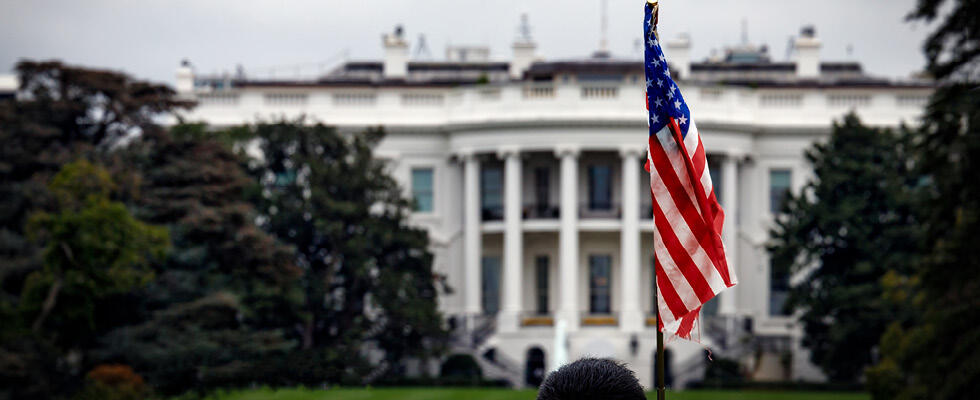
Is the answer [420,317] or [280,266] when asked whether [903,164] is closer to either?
[420,317]

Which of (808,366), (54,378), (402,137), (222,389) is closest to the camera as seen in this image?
(54,378)

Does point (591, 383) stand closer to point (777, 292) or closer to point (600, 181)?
point (600, 181)

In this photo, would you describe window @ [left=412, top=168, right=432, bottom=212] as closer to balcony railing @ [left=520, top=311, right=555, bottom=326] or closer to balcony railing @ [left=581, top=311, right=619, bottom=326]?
balcony railing @ [left=520, top=311, right=555, bottom=326]

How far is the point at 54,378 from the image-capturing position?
36.6m

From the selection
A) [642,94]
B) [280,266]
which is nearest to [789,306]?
[642,94]

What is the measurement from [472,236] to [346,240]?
9015 mm

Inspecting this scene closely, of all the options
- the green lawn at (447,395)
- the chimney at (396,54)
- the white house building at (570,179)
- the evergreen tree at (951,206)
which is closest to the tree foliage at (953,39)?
the evergreen tree at (951,206)

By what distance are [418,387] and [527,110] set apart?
1224cm

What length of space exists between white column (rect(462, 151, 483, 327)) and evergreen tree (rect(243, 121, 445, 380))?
253 inches

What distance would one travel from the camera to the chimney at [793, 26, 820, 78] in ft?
216

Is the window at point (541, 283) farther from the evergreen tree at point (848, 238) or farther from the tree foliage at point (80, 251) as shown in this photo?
the tree foliage at point (80, 251)

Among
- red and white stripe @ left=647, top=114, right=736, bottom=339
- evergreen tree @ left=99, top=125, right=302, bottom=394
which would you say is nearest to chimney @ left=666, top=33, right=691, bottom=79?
evergreen tree @ left=99, top=125, right=302, bottom=394

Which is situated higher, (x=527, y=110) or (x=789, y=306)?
(x=527, y=110)

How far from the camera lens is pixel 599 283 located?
198 feet
